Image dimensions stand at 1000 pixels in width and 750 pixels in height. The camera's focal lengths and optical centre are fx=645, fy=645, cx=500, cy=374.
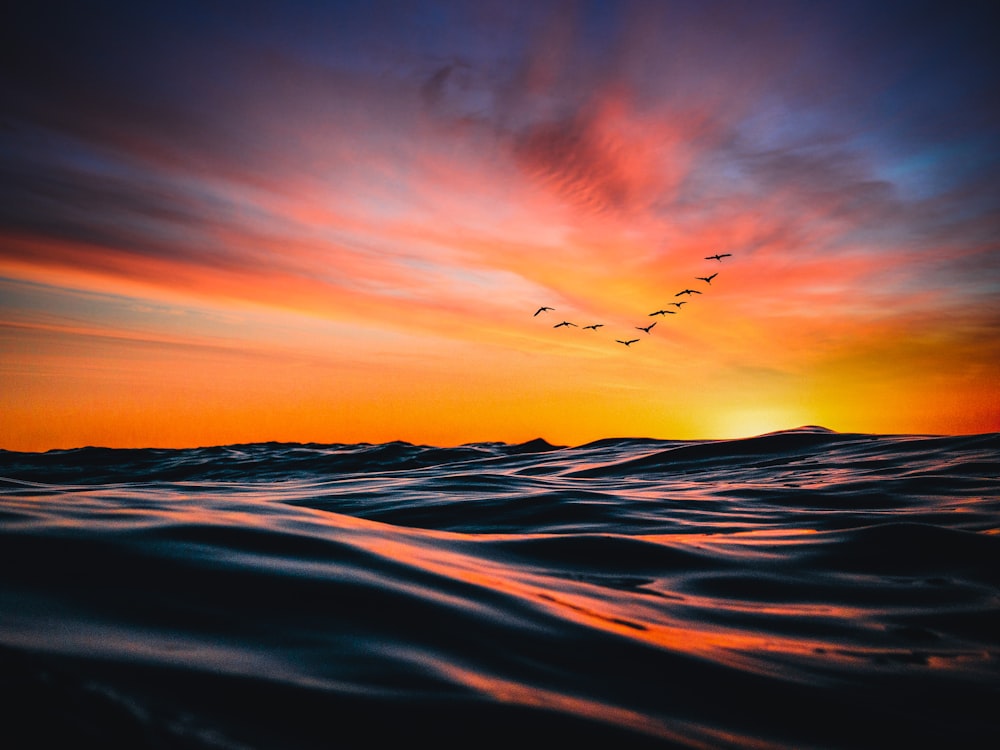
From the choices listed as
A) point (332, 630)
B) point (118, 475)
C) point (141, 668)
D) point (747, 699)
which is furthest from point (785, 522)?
point (118, 475)

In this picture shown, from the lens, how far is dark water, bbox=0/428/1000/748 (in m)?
→ 1.23

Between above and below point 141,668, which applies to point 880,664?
below

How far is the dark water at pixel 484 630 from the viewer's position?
1226 mm

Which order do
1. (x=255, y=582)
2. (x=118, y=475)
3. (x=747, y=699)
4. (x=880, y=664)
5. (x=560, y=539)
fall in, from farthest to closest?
(x=118, y=475) → (x=560, y=539) → (x=255, y=582) → (x=880, y=664) → (x=747, y=699)

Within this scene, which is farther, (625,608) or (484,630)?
(625,608)

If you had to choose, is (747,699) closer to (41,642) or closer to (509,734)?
(509,734)

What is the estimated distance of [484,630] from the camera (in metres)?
1.87

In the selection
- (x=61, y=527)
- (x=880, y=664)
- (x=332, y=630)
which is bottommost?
(x=880, y=664)

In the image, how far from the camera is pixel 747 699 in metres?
1.57

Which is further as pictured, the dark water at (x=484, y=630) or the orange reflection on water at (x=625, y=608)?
the orange reflection on water at (x=625, y=608)

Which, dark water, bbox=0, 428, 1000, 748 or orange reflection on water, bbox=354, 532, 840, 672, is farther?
orange reflection on water, bbox=354, 532, 840, 672

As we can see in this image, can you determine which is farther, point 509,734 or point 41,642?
point 41,642

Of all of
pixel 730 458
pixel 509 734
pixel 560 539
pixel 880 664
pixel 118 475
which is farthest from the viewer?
pixel 118 475

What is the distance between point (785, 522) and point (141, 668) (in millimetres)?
4157
